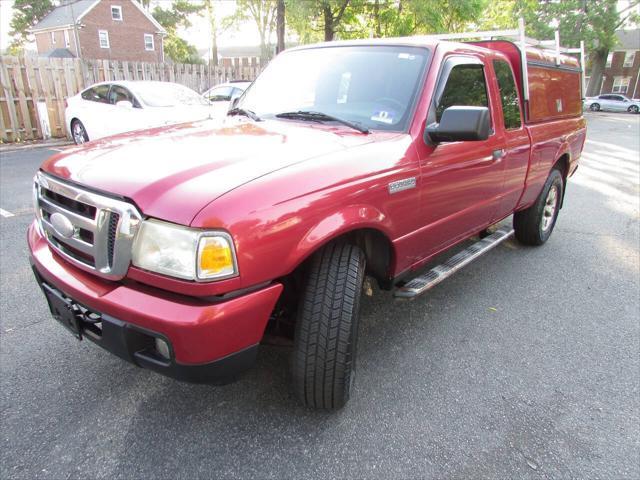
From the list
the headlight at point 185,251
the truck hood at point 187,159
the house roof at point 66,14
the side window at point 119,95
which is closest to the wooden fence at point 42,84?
the side window at point 119,95

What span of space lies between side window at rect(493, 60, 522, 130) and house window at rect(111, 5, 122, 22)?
43.6 metres

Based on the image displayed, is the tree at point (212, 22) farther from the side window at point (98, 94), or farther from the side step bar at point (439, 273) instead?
the side step bar at point (439, 273)

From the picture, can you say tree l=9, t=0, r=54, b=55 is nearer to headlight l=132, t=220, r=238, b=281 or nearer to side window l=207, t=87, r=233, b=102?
side window l=207, t=87, r=233, b=102

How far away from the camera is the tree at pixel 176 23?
146 ft

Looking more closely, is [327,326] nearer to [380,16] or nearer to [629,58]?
[380,16]

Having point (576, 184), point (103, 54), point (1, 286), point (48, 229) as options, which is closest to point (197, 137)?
point (48, 229)

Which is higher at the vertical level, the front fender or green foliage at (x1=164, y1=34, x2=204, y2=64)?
green foliage at (x1=164, y1=34, x2=204, y2=64)

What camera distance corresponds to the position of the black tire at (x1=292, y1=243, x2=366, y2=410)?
2.00 meters

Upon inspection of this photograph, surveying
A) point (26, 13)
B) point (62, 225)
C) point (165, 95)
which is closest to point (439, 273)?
point (62, 225)

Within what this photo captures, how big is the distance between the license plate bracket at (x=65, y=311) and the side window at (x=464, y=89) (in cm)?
220

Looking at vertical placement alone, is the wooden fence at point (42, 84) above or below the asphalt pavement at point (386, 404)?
above

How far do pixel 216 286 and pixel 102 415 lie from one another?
1.12 meters

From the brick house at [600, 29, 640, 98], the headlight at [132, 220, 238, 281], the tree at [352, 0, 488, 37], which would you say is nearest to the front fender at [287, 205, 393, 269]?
the headlight at [132, 220, 238, 281]

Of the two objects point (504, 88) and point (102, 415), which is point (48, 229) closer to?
point (102, 415)
